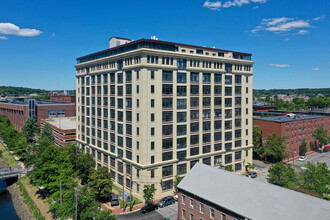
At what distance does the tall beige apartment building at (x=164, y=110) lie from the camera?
5325cm

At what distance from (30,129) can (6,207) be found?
59951 mm

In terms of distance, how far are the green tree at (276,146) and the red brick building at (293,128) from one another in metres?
3.56

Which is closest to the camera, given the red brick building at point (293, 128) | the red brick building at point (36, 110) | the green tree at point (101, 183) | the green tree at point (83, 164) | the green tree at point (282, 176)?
the green tree at point (282, 176)

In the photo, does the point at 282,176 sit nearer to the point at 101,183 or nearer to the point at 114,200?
the point at 114,200

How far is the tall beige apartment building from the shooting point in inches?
2096

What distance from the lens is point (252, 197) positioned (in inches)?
1319

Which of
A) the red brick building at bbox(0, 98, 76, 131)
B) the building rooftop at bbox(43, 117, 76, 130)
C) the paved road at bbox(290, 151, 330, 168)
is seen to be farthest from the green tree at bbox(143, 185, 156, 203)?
the red brick building at bbox(0, 98, 76, 131)

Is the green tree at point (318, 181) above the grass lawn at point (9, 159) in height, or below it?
above

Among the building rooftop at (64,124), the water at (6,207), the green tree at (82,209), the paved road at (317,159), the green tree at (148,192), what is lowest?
the water at (6,207)

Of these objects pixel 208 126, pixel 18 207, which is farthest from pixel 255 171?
pixel 18 207

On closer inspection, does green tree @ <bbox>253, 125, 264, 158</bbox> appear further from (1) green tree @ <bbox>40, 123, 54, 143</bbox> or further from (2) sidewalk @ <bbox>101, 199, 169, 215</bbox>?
(1) green tree @ <bbox>40, 123, 54, 143</bbox>

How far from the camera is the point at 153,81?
53.1 meters

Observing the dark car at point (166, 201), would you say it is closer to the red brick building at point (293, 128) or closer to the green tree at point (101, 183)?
the green tree at point (101, 183)

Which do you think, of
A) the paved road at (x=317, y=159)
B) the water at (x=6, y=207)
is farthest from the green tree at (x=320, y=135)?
the water at (x=6, y=207)
